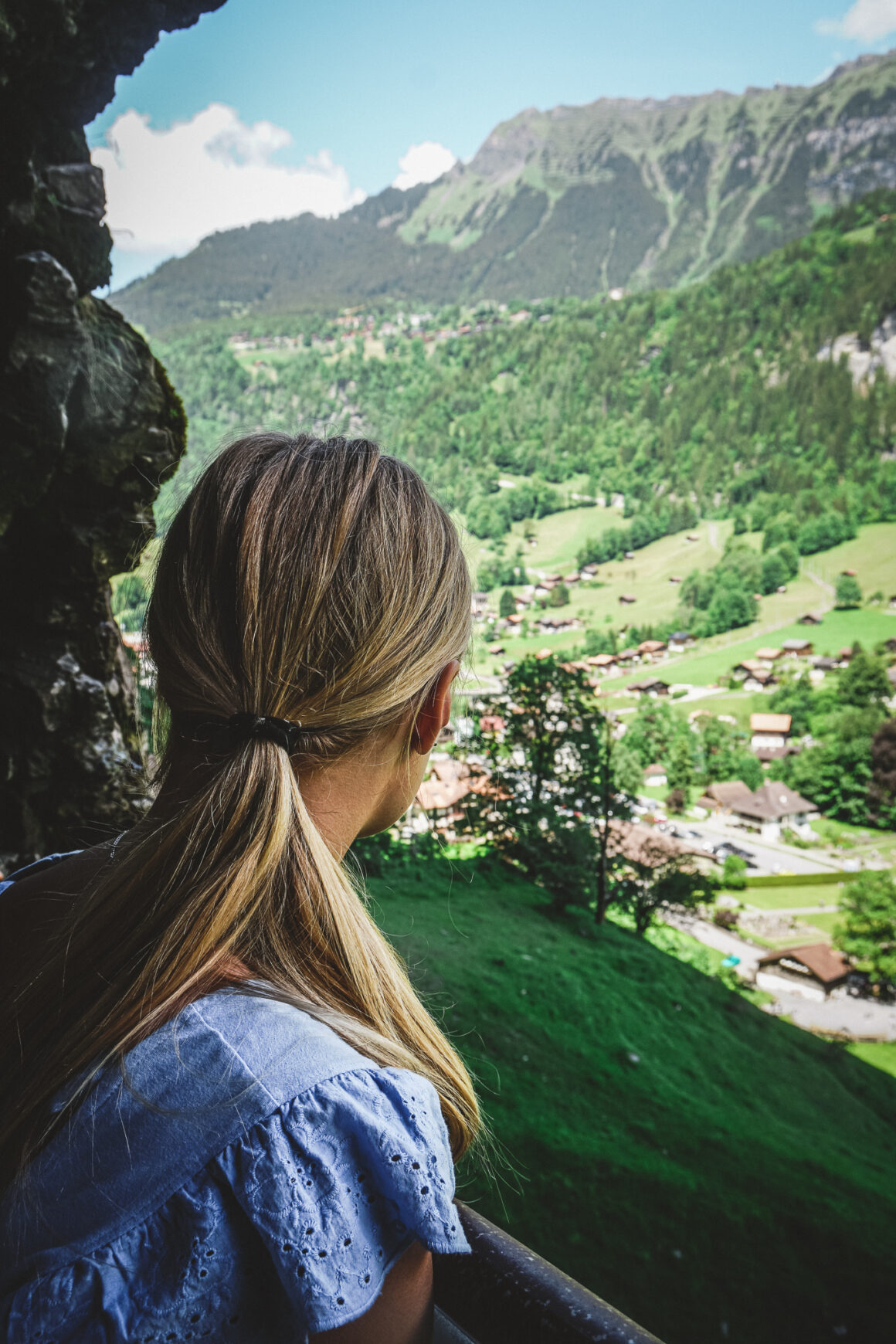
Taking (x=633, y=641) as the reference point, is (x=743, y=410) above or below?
above

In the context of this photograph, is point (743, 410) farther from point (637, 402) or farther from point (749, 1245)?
point (749, 1245)

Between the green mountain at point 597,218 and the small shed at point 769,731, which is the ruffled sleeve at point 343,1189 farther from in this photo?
the green mountain at point 597,218

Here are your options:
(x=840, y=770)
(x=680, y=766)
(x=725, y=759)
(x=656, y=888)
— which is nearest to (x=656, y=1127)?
(x=656, y=888)

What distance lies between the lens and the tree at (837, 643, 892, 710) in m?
39.8

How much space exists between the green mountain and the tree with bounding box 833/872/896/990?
102 meters

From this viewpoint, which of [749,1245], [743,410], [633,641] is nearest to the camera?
[749,1245]

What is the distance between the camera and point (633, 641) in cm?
5303

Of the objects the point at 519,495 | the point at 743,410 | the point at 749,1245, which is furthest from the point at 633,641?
the point at 749,1245

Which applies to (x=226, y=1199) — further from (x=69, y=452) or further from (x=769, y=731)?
(x=769, y=731)

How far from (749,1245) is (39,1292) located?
233 inches

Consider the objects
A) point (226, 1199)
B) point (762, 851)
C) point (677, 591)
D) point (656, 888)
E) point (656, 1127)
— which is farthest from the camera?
point (677, 591)

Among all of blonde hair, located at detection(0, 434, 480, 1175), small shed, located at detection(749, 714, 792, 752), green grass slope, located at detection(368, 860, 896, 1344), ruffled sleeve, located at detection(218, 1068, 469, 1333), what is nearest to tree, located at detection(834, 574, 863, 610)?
small shed, located at detection(749, 714, 792, 752)

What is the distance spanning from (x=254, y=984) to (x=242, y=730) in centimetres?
22

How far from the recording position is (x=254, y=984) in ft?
2.08
